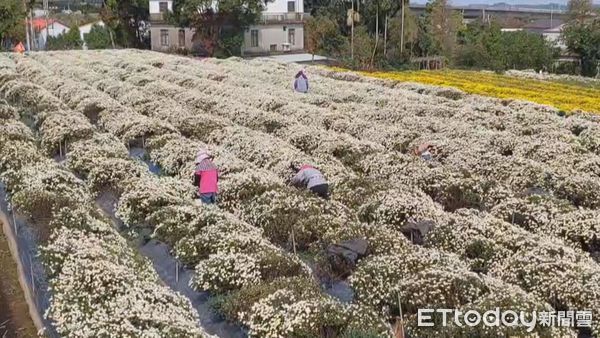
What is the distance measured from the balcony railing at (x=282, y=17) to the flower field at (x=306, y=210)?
48583mm

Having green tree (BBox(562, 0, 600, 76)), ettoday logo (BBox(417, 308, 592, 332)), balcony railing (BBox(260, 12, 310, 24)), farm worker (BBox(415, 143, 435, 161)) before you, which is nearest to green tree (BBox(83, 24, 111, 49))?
balcony railing (BBox(260, 12, 310, 24))

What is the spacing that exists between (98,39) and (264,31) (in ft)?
67.1

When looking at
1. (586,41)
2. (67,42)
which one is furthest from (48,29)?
(586,41)

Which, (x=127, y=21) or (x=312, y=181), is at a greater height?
(x=127, y=21)

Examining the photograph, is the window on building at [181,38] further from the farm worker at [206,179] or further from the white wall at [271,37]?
the farm worker at [206,179]

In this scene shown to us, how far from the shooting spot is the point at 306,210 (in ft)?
50.2

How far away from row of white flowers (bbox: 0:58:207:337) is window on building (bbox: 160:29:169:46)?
6293cm

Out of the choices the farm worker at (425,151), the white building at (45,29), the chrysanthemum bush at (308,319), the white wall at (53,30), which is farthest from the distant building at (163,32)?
the chrysanthemum bush at (308,319)

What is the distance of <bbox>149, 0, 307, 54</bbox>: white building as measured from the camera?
77125 mm

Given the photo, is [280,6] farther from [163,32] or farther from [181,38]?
[163,32]

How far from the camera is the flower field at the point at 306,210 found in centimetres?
1078

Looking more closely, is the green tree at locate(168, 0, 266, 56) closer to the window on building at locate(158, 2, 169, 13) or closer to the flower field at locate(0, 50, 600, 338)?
the window on building at locate(158, 2, 169, 13)

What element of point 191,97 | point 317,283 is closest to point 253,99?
point 191,97

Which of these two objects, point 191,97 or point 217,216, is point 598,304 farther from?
point 191,97
